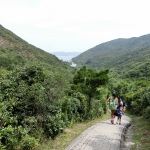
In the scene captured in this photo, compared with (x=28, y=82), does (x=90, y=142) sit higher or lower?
lower

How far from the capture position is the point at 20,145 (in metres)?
6.79

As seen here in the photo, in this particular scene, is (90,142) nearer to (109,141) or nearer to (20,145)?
(109,141)

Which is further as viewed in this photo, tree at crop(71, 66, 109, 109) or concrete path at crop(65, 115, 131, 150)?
tree at crop(71, 66, 109, 109)

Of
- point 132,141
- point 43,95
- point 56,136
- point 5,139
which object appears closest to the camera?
point 5,139

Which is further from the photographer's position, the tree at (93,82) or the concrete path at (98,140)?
the tree at (93,82)

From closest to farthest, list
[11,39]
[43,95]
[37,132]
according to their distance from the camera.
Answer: [37,132]
[43,95]
[11,39]

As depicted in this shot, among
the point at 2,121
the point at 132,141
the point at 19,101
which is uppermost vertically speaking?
the point at 19,101

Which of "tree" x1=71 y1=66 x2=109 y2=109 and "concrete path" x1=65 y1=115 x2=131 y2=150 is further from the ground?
"tree" x1=71 y1=66 x2=109 y2=109

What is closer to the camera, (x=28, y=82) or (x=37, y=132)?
(x=37, y=132)

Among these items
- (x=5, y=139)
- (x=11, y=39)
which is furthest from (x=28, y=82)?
(x=11, y=39)

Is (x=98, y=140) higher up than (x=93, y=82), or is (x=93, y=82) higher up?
(x=93, y=82)

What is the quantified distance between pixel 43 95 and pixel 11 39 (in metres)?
54.6

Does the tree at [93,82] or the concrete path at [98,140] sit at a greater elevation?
the tree at [93,82]

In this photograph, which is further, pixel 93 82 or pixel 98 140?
pixel 93 82
